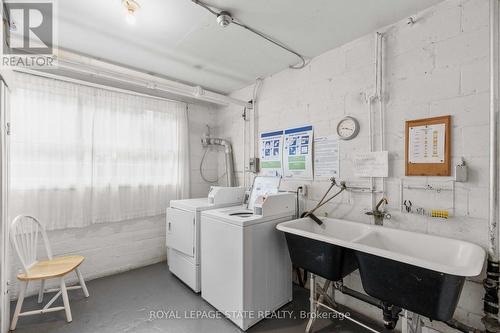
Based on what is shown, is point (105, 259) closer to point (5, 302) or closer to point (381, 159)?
point (5, 302)

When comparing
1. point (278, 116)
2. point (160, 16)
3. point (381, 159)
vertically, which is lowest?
point (381, 159)

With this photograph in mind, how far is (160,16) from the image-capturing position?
182cm

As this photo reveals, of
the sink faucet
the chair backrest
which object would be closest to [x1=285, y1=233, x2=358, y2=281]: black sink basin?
the sink faucet

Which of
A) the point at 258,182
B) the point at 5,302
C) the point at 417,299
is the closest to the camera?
the point at 417,299

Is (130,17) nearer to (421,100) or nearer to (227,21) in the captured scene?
(227,21)

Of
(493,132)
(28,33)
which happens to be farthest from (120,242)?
(493,132)

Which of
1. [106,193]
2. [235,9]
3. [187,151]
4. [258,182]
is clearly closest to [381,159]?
[258,182]

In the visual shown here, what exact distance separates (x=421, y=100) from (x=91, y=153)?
340 centimetres

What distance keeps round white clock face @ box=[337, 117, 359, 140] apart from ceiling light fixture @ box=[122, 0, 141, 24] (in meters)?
1.98

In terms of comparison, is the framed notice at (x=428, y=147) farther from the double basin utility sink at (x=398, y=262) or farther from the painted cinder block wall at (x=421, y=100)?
the double basin utility sink at (x=398, y=262)

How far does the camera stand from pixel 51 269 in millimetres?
2053

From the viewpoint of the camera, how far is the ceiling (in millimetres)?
1719

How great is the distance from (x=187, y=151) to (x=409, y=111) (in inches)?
111

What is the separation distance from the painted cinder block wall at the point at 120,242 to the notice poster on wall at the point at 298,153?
63.7 inches
